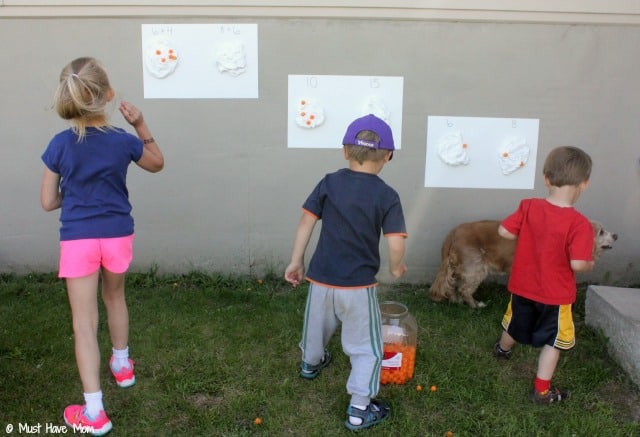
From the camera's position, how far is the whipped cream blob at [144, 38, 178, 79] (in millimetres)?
4543

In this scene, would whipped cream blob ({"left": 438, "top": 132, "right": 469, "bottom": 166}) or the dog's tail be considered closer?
the dog's tail

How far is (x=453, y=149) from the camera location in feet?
15.5

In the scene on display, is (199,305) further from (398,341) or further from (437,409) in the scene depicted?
(437,409)

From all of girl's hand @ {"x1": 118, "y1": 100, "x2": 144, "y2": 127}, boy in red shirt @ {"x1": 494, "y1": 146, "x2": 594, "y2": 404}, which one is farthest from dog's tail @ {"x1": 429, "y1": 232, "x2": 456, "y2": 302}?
girl's hand @ {"x1": 118, "y1": 100, "x2": 144, "y2": 127}

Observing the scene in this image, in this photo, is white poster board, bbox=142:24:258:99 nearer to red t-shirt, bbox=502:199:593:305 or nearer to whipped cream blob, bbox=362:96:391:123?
whipped cream blob, bbox=362:96:391:123

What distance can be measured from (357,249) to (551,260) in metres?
1.11

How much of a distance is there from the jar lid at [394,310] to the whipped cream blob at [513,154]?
1873 millimetres

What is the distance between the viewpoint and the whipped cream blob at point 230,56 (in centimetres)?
454

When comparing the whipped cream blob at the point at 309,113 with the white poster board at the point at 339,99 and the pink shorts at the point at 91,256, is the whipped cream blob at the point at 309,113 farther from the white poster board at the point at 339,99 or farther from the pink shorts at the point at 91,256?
the pink shorts at the point at 91,256

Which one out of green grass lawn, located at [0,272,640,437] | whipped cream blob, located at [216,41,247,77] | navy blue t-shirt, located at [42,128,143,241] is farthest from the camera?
whipped cream blob, located at [216,41,247,77]

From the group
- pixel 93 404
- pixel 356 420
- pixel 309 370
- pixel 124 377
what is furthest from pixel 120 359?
pixel 356 420

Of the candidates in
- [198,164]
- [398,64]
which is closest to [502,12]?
[398,64]

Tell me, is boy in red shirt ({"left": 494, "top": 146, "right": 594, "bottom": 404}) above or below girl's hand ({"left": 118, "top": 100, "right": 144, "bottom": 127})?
below

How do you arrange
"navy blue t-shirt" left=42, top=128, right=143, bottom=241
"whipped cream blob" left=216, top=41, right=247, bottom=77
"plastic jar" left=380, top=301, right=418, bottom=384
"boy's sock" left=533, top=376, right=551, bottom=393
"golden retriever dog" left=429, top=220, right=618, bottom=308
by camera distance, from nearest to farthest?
"navy blue t-shirt" left=42, top=128, right=143, bottom=241, "boy's sock" left=533, top=376, right=551, bottom=393, "plastic jar" left=380, top=301, right=418, bottom=384, "golden retriever dog" left=429, top=220, right=618, bottom=308, "whipped cream blob" left=216, top=41, right=247, bottom=77
